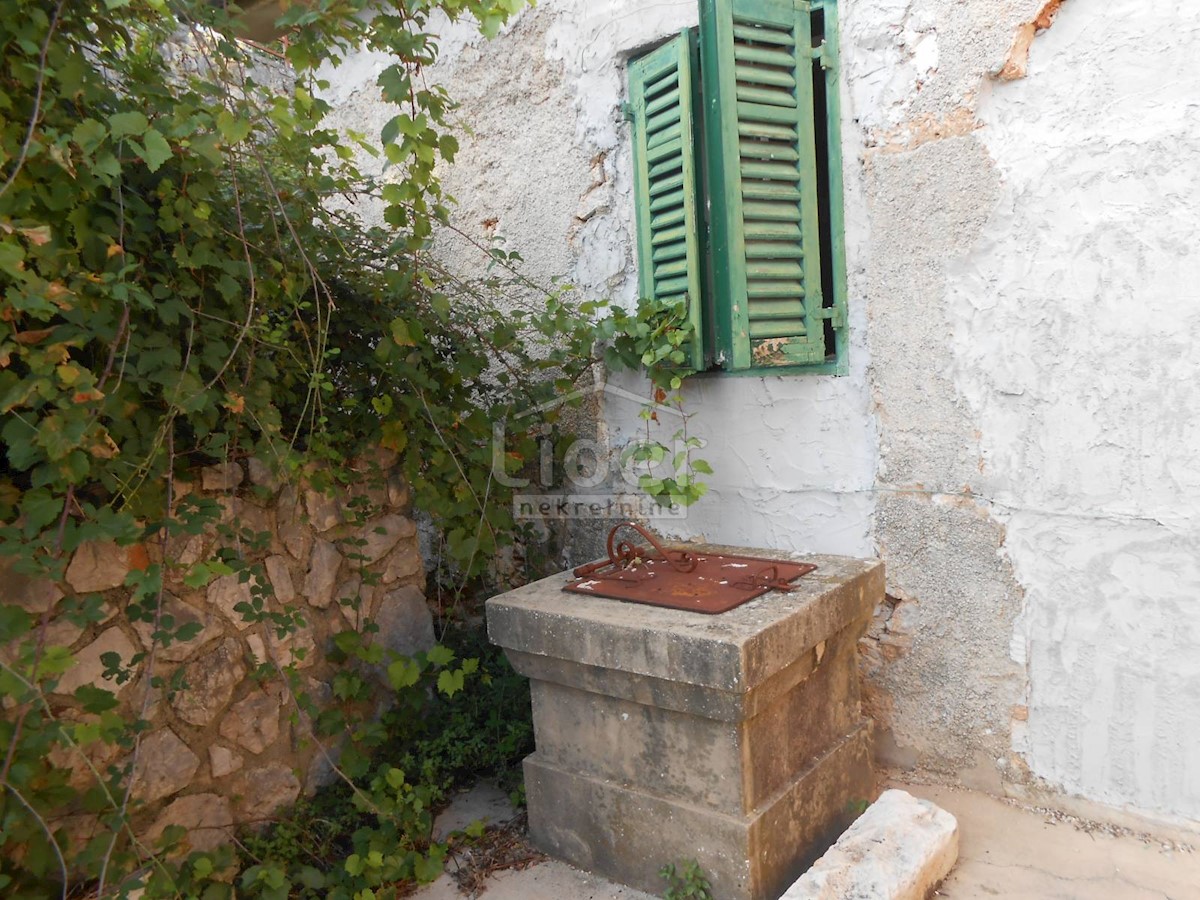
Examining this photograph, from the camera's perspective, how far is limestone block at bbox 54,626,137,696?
2068 mm

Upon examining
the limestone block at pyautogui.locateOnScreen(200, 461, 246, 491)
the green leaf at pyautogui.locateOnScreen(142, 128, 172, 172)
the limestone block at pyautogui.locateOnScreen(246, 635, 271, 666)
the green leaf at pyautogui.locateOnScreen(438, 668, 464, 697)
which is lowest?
the green leaf at pyautogui.locateOnScreen(438, 668, 464, 697)

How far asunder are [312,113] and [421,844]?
2.12 m

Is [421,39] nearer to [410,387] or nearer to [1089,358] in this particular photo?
[410,387]

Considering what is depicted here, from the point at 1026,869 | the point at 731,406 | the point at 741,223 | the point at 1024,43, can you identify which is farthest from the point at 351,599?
the point at 1024,43

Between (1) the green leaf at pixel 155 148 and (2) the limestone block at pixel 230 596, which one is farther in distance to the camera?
(2) the limestone block at pixel 230 596

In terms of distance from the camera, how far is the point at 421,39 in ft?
6.15

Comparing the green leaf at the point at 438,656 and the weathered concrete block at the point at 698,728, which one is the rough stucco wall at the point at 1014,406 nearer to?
the weathered concrete block at the point at 698,728

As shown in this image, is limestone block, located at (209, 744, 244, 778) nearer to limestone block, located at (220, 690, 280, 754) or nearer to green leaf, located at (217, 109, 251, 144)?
limestone block, located at (220, 690, 280, 754)

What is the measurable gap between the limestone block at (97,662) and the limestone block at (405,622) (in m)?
0.88

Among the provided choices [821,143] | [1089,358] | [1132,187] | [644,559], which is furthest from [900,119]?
[644,559]

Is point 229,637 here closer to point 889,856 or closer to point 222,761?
point 222,761

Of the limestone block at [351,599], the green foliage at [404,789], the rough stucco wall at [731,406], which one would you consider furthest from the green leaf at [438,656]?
the rough stucco wall at [731,406]

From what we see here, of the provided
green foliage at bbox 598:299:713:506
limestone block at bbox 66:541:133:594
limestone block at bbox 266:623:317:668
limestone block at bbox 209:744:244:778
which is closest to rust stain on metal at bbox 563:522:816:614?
green foliage at bbox 598:299:713:506

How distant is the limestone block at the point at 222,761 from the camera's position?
2.38 meters
